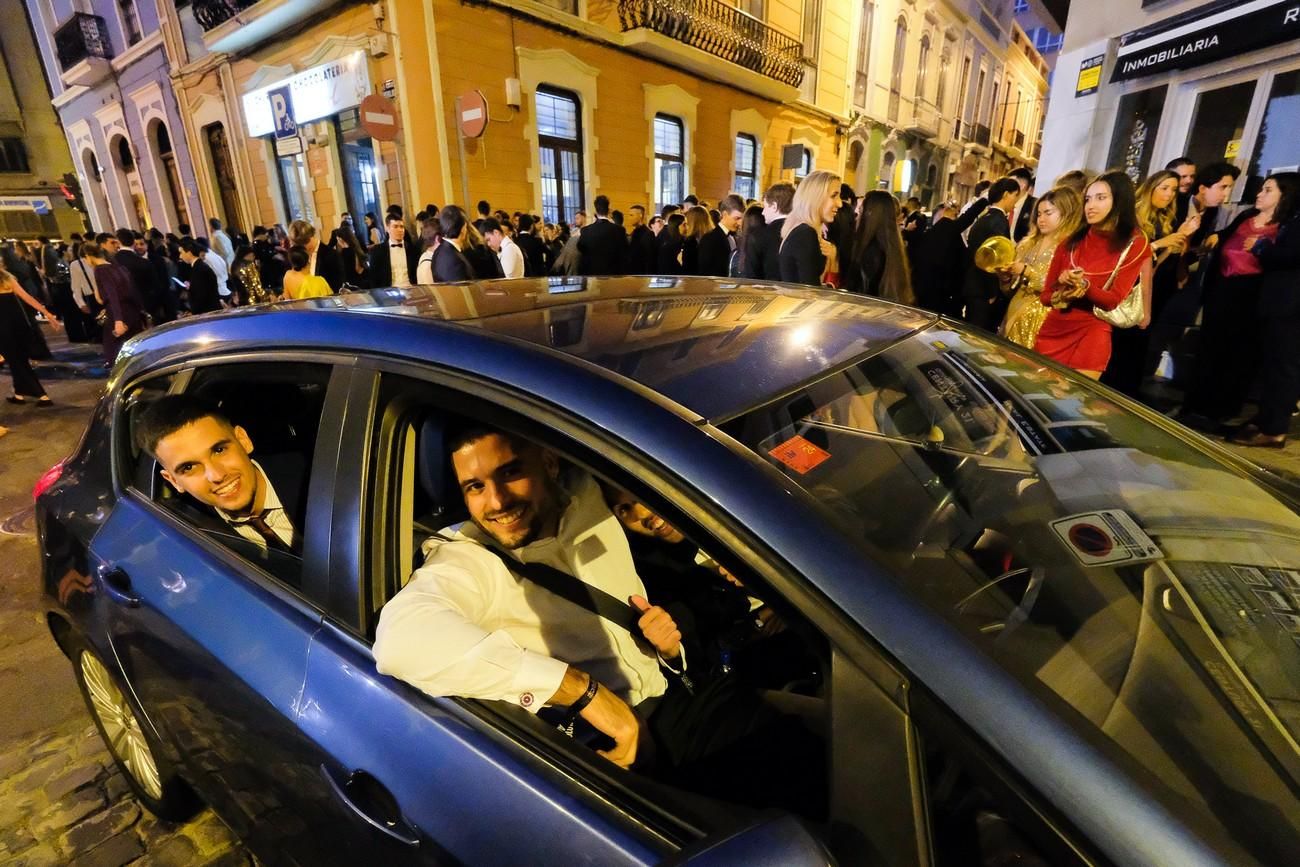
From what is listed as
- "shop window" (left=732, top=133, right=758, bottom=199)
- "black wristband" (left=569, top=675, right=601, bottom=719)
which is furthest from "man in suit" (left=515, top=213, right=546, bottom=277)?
"shop window" (left=732, top=133, right=758, bottom=199)

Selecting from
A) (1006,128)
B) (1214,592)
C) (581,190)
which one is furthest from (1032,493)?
(1006,128)

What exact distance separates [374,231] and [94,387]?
3997mm

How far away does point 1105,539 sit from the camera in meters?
0.98

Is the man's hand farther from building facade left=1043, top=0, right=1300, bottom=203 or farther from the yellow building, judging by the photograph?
the yellow building

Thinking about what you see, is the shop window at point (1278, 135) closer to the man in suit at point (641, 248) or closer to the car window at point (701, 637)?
the man in suit at point (641, 248)

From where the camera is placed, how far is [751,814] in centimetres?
80

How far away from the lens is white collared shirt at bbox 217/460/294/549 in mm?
1500

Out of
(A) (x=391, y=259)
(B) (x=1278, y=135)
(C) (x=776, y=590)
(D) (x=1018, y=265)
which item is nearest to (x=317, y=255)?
(A) (x=391, y=259)

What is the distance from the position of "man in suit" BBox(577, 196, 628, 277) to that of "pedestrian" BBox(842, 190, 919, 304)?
2817 mm

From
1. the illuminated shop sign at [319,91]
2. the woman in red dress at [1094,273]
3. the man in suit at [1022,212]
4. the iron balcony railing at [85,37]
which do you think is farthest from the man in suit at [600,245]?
the iron balcony railing at [85,37]

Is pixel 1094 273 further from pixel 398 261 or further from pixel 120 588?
pixel 398 261

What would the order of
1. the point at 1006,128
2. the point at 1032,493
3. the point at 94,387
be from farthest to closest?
the point at 1006,128, the point at 94,387, the point at 1032,493

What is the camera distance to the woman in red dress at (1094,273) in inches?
116

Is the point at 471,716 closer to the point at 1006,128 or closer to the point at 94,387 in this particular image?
the point at 94,387
